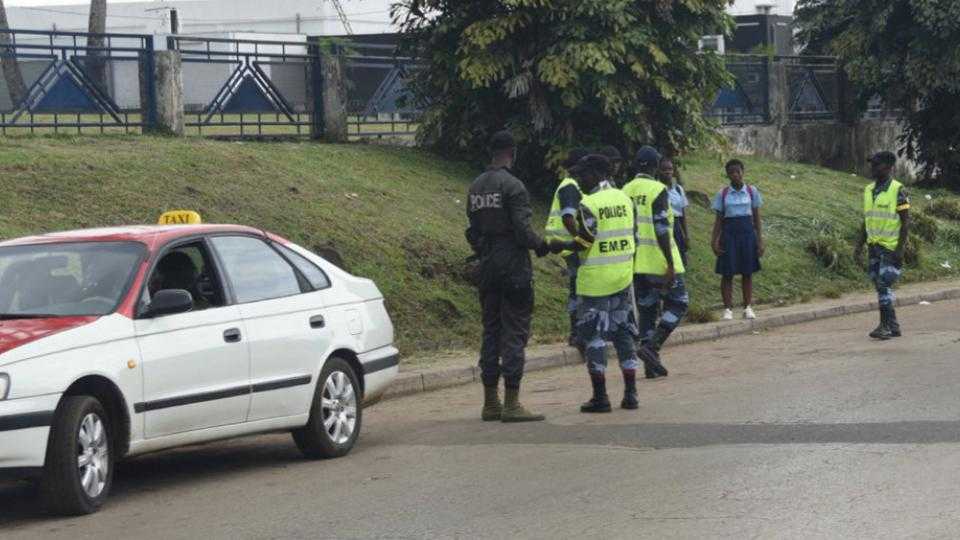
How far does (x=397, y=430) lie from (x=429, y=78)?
11722 mm

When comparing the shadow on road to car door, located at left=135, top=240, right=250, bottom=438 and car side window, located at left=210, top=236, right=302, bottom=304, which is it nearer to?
car door, located at left=135, top=240, right=250, bottom=438

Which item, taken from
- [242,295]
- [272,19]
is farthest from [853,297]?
[272,19]

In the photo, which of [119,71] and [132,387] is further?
[119,71]

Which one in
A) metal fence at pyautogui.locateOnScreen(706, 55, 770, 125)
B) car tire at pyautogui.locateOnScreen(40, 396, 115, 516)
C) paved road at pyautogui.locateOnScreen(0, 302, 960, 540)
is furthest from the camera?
metal fence at pyautogui.locateOnScreen(706, 55, 770, 125)

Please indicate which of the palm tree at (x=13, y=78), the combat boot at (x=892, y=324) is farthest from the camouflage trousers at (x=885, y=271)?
the palm tree at (x=13, y=78)

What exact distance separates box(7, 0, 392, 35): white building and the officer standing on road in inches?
1699

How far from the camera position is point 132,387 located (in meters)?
8.74

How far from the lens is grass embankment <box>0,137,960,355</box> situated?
16312 mm

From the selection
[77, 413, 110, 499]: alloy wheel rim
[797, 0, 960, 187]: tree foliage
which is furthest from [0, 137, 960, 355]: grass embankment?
[797, 0, 960, 187]: tree foliage

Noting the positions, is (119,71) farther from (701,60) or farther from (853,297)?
(853,297)

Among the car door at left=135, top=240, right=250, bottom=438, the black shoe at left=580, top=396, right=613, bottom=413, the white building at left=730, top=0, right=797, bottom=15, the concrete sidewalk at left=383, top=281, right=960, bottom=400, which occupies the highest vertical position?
the white building at left=730, top=0, right=797, bottom=15

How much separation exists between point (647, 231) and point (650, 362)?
1152 mm

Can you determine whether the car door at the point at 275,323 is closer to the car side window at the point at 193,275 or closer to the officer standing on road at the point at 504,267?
the car side window at the point at 193,275

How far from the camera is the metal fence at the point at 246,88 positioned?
21.1 metres
